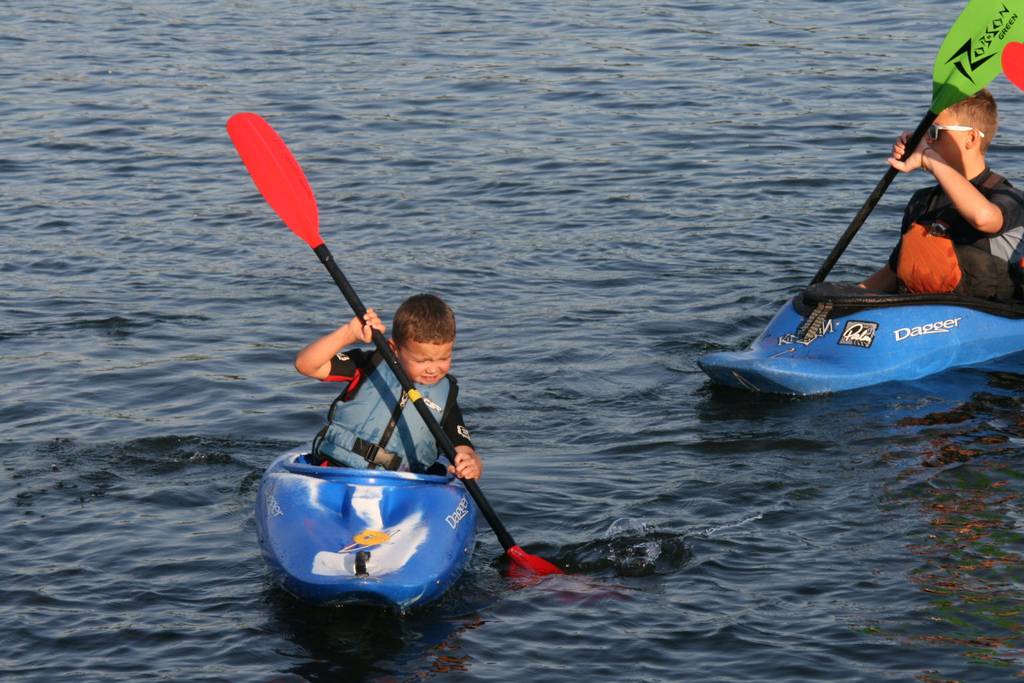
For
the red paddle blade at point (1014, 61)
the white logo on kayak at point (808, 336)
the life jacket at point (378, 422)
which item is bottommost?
the white logo on kayak at point (808, 336)

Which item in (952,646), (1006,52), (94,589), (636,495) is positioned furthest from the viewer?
(1006,52)

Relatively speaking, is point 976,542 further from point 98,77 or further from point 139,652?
point 98,77

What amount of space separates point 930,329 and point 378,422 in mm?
3124

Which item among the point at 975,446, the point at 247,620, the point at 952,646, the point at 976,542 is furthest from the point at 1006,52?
the point at 247,620

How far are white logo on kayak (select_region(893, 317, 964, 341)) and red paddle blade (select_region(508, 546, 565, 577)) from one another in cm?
259

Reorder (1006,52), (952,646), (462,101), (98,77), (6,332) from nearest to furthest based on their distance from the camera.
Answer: (952,646)
(1006,52)
(6,332)
(462,101)
(98,77)

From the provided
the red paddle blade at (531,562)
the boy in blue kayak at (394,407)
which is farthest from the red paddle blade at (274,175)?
the red paddle blade at (531,562)

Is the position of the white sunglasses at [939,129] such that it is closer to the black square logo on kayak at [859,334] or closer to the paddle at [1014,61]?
the paddle at [1014,61]

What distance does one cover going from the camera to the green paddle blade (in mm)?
7293

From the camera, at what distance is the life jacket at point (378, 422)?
5566 mm

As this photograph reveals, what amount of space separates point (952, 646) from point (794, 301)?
2.91 metres

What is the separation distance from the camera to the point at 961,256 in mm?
7453

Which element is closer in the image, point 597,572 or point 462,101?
point 597,572

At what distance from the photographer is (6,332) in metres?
8.41
